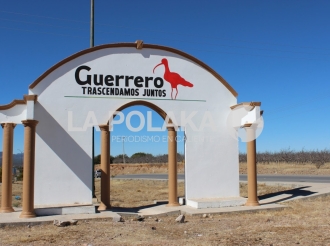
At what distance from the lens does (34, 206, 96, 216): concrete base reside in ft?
38.8

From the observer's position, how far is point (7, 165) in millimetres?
12641

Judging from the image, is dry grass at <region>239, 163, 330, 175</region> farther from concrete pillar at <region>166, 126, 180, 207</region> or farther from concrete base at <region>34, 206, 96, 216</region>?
concrete base at <region>34, 206, 96, 216</region>

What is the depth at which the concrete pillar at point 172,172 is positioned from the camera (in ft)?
44.1

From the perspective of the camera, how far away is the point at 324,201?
14.1 meters

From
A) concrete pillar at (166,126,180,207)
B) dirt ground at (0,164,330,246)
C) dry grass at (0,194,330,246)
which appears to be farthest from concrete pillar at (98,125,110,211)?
concrete pillar at (166,126,180,207)

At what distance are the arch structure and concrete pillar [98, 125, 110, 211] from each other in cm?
3

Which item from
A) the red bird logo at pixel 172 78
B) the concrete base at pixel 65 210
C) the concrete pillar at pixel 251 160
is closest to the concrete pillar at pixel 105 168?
the concrete base at pixel 65 210

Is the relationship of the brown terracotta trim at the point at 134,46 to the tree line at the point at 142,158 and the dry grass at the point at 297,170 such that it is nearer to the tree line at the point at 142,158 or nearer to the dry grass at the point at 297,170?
the dry grass at the point at 297,170

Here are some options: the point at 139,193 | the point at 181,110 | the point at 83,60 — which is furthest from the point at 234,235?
the point at 139,193

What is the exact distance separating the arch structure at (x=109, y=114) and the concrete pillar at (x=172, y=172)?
36mm

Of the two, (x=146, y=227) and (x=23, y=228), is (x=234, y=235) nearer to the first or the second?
(x=146, y=227)

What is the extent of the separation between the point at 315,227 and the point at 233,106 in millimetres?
5767

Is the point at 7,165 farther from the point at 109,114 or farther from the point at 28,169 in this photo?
the point at 109,114

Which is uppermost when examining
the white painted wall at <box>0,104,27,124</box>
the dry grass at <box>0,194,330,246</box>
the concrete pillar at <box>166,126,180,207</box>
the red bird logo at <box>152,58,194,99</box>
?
the red bird logo at <box>152,58,194,99</box>
